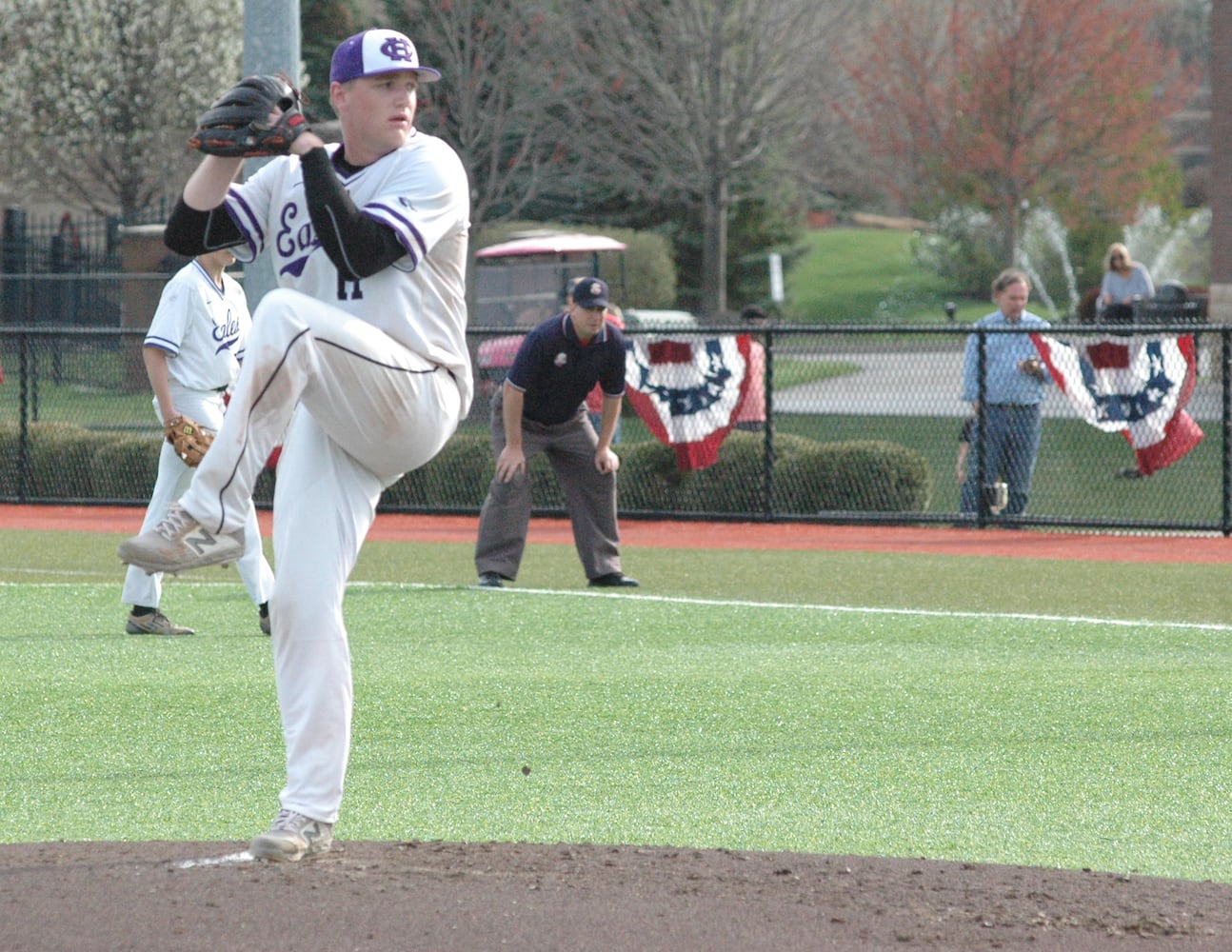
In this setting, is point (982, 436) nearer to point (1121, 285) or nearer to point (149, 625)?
point (1121, 285)

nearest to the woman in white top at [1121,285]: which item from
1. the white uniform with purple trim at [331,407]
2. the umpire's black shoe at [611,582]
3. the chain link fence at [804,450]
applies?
the chain link fence at [804,450]

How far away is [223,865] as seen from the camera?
14.7 feet

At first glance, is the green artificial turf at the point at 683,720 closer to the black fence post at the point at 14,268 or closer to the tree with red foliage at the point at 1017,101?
the black fence post at the point at 14,268

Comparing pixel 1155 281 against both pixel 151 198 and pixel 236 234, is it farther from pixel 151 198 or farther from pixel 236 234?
pixel 236 234

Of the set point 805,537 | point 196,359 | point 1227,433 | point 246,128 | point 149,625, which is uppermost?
point 246,128

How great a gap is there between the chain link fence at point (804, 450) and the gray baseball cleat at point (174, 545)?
1091 cm

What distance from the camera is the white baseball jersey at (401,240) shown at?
459cm

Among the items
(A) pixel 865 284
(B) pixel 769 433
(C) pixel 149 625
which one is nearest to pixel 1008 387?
(B) pixel 769 433

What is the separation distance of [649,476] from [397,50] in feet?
39.1

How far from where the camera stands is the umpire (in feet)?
A: 36.0

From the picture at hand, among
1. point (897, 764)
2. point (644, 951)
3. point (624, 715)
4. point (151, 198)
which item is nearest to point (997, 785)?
point (897, 764)

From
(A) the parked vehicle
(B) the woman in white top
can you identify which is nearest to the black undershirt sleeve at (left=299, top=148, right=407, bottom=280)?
(B) the woman in white top

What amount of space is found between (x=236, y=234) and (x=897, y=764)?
276cm

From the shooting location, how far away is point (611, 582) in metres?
11.4
